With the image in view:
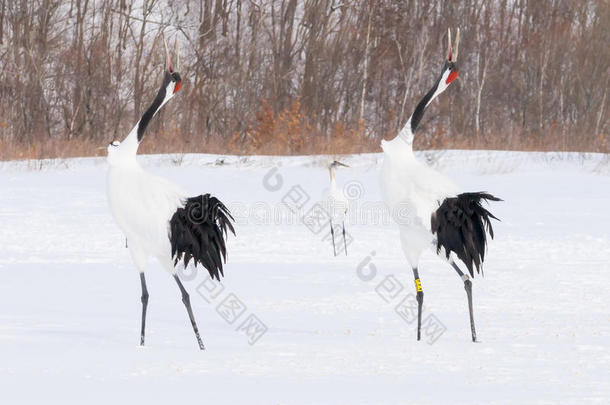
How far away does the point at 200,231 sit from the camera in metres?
6.34

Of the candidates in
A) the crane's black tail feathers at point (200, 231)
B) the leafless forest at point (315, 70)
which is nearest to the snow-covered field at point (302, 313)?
the crane's black tail feathers at point (200, 231)

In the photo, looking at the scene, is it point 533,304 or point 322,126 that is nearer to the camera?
point 533,304

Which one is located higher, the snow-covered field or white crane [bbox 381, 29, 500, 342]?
white crane [bbox 381, 29, 500, 342]

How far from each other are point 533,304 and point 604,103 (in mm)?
20073

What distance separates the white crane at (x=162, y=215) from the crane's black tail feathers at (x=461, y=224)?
1.44 metres

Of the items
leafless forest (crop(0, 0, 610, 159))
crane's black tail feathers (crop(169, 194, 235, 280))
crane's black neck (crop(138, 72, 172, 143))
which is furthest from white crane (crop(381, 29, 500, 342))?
leafless forest (crop(0, 0, 610, 159))

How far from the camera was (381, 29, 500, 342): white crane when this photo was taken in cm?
667

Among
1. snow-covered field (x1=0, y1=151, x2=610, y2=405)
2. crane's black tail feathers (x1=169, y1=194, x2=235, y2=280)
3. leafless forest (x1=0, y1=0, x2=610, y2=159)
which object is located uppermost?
leafless forest (x1=0, y1=0, x2=610, y2=159)

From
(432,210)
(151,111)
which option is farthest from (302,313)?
(151,111)

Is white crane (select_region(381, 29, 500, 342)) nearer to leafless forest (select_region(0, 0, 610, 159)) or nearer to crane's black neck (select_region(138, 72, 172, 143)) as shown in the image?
crane's black neck (select_region(138, 72, 172, 143))

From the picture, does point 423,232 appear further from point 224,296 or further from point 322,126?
point 322,126

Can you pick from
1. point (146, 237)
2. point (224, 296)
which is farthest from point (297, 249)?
point (146, 237)

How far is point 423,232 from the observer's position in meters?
6.80

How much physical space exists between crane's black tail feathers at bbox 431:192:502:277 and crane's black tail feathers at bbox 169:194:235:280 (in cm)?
141
